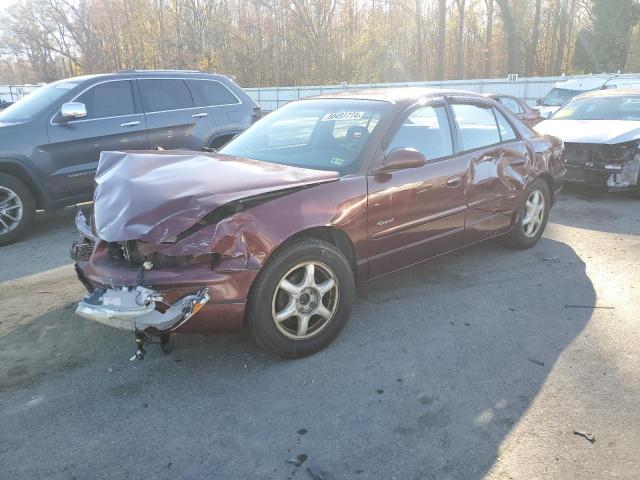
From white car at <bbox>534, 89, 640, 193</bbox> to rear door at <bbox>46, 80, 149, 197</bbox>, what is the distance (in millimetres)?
5398

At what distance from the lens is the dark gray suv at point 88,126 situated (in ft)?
19.5

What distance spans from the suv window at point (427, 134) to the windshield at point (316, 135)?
0.21 meters

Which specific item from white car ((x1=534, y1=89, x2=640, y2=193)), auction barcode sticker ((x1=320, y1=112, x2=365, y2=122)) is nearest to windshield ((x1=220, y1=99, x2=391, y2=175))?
auction barcode sticker ((x1=320, y1=112, x2=365, y2=122))

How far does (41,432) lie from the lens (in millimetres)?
2664

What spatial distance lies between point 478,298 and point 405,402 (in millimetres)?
1662

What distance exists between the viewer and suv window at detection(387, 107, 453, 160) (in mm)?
3953

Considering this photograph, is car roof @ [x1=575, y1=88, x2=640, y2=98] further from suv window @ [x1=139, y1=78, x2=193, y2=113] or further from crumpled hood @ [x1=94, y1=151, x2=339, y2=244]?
crumpled hood @ [x1=94, y1=151, x2=339, y2=244]

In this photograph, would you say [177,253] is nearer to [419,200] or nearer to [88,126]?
[419,200]

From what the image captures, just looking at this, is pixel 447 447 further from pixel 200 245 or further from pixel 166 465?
pixel 200 245

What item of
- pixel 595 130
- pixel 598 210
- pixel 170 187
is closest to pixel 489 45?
pixel 595 130

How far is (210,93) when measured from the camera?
7.62m

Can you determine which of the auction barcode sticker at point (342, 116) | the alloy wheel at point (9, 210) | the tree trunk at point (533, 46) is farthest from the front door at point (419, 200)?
the tree trunk at point (533, 46)

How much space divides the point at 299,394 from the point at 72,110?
15.5 feet

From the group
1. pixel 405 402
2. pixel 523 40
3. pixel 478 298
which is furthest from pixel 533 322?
pixel 523 40
